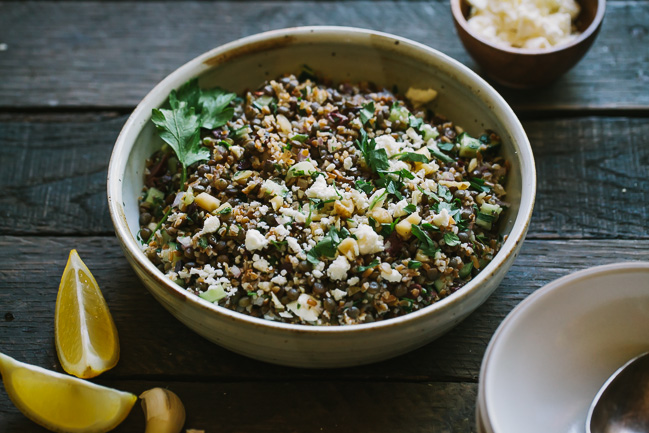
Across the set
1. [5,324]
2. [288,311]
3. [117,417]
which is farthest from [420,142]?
[5,324]

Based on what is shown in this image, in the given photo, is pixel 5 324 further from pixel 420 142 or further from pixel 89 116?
pixel 420 142

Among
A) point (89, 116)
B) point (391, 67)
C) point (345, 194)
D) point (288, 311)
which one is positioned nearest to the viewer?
point (288, 311)

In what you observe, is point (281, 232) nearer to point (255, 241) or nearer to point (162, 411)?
point (255, 241)

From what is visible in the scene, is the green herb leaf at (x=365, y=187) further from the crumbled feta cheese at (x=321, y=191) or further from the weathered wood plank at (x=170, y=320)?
the weathered wood plank at (x=170, y=320)

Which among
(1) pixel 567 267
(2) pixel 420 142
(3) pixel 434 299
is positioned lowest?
(1) pixel 567 267

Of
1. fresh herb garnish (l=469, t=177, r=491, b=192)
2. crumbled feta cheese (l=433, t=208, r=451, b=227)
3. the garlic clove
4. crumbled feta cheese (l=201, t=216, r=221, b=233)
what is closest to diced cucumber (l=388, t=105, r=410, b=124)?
fresh herb garnish (l=469, t=177, r=491, b=192)

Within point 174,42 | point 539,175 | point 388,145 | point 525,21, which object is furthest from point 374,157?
point 174,42

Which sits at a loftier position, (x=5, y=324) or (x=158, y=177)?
(x=158, y=177)
